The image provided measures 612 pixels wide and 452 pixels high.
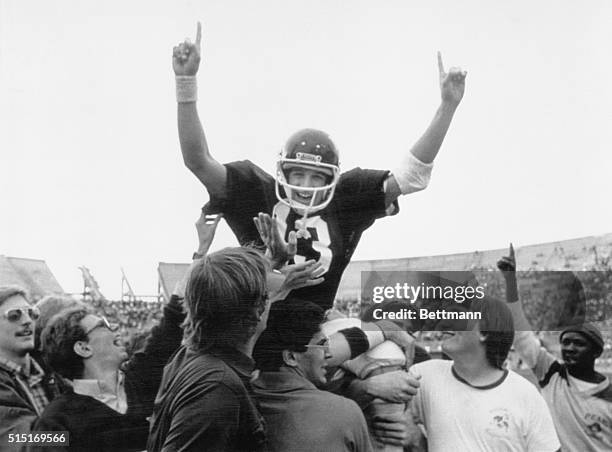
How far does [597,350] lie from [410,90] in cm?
74

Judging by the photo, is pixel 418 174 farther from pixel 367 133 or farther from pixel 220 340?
pixel 220 340

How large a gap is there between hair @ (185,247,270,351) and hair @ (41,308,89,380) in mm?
398

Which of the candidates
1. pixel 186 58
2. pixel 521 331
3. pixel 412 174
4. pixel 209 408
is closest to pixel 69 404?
pixel 209 408

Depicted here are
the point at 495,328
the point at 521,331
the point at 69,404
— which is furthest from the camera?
the point at 521,331

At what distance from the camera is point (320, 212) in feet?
4.49

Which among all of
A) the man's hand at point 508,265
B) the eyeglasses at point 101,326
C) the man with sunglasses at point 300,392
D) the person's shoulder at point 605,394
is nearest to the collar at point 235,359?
the man with sunglasses at point 300,392

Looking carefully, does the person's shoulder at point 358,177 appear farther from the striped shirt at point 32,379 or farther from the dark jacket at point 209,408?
the striped shirt at point 32,379

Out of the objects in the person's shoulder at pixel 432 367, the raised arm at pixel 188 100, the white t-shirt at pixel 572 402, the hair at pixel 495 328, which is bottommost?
the white t-shirt at pixel 572 402

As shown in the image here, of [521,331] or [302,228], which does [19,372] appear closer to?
[302,228]

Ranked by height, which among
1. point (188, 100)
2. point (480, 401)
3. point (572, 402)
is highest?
point (188, 100)

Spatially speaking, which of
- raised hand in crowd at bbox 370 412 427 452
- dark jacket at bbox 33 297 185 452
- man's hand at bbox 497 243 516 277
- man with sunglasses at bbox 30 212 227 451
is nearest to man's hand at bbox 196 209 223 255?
man with sunglasses at bbox 30 212 227 451

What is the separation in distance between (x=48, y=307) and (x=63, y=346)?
0.09m

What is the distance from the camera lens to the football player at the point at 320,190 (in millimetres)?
1336

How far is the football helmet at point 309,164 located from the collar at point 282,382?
13.1 inches
